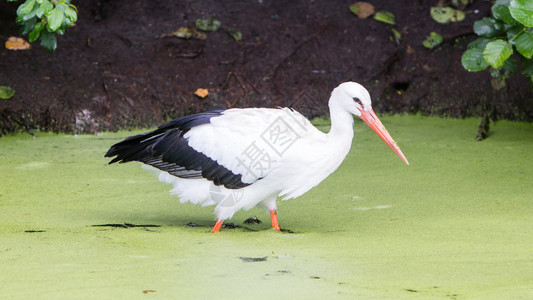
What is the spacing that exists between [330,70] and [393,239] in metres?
4.81

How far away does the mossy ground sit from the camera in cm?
289

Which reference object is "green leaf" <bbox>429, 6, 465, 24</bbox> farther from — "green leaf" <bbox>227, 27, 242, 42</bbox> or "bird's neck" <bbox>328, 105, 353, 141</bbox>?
"bird's neck" <bbox>328, 105, 353, 141</bbox>

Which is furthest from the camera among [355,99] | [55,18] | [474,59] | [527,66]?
[527,66]

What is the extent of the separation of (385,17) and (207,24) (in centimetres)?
208

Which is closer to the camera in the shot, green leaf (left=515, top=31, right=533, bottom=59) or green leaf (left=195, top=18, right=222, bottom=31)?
green leaf (left=515, top=31, right=533, bottom=59)

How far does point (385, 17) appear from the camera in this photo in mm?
8781

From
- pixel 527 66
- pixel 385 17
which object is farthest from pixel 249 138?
pixel 385 17

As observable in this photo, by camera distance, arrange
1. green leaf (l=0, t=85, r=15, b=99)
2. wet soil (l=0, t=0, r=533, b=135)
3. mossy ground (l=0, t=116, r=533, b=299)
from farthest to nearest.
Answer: wet soil (l=0, t=0, r=533, b=135) → green leaf (l=0, t=85, r=15, b=99) → mossy ground (l=0, t=116, r=533, b=299)

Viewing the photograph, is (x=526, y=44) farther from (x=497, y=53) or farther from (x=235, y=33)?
(x=235, y=33)

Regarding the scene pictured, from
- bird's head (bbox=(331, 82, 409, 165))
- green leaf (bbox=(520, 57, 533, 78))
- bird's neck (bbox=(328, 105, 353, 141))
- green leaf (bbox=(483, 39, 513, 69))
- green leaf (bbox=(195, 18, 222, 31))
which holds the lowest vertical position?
bird's neck (bbox=(328, 105, 353, 141))

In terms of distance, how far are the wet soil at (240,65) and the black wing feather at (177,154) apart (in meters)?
3.20

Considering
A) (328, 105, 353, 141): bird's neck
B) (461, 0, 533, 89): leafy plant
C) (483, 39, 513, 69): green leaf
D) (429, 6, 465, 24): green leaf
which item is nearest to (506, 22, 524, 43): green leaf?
(461, 0, 533, 89): leafy plant

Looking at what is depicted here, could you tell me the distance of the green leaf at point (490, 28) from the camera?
5.29 m

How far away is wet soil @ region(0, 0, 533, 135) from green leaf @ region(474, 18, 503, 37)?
7.86 ft
